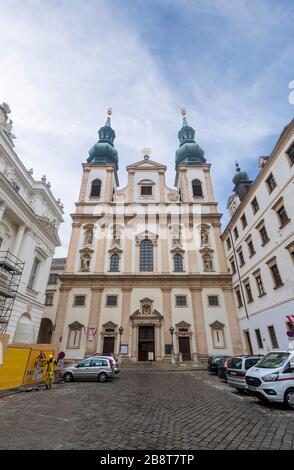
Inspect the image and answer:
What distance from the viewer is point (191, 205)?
33906 mm

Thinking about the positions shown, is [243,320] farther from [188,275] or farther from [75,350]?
[75,350]

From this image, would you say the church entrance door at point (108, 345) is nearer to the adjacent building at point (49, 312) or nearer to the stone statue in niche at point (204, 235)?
the adjacent building at point (49, 312)

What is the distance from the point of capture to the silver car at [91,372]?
14.6m

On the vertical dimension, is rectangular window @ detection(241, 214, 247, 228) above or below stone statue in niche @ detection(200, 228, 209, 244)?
below

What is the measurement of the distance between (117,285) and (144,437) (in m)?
23.1

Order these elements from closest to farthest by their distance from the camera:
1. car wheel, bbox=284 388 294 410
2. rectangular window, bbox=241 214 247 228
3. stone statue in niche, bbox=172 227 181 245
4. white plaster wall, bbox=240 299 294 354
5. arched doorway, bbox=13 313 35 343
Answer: car wheel, bbox=284 388 294 410 < white plaster wall, bbox=240 299 294 354 < arched doorway, bbox=13 313 35 343 < rectangular window, bbox=241 214 247 228 < stone statue in niche, bbox=172 227 181 245

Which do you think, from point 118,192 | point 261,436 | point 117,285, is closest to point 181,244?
point 117,285

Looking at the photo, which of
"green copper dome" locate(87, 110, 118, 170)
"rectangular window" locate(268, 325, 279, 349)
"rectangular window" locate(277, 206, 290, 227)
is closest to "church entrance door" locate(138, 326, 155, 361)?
"rectangular window" locate(268, 325, 279, 349)

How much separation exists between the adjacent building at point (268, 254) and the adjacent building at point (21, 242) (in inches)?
745

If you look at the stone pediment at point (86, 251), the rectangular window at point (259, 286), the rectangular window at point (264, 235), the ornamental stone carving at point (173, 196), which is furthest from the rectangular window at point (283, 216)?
the stone pediment at point (86, 251)

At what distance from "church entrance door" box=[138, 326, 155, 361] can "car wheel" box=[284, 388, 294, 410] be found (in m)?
19.1

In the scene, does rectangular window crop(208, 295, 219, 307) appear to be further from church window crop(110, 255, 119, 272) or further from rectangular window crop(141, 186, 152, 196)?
rectangular window crop(141, 186, 152, 196)

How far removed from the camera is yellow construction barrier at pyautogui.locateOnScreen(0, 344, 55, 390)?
1066cm
